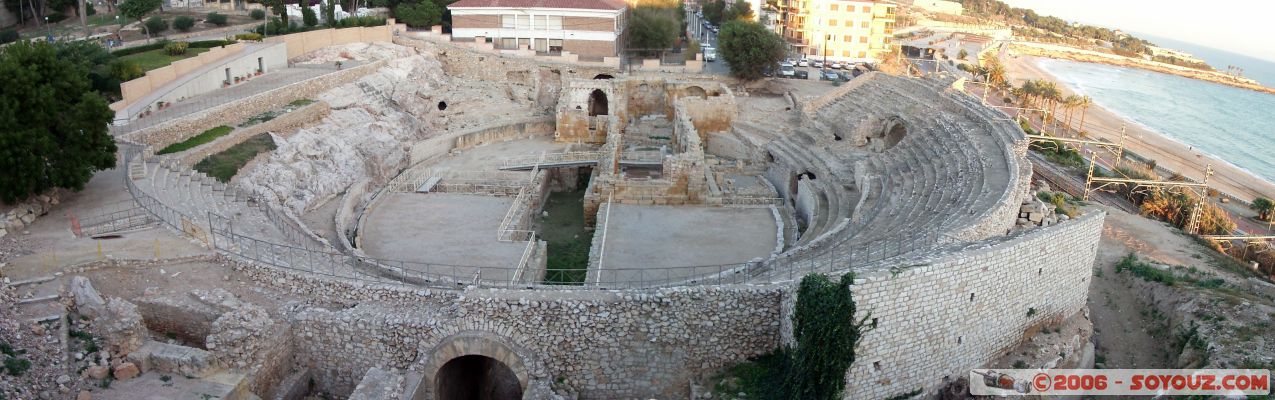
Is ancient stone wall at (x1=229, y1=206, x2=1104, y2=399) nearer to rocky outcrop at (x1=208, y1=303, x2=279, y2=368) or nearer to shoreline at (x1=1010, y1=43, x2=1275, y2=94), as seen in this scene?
rocky outcrop at (x1=208, y1=303, x2=279, y2=368)

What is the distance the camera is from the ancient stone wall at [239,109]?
999 inches

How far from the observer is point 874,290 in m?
13.0

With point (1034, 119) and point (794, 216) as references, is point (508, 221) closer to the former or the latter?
point (794, 216)

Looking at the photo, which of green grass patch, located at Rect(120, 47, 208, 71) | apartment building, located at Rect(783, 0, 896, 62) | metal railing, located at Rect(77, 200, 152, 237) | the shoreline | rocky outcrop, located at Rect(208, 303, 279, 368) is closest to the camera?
rocky outcrop, located at Rect(208, 303, 279, 368)

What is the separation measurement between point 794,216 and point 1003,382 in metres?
13.5

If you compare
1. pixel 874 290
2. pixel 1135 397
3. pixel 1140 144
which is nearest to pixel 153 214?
pixel 874 290

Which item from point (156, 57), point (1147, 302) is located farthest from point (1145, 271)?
point (156, 57)

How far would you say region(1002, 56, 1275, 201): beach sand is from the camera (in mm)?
43719

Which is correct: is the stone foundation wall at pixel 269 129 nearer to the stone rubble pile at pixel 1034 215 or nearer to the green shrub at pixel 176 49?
the green shrub at pixel 176 49

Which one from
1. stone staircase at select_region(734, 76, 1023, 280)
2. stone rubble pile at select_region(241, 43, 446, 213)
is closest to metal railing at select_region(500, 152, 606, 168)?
stone rubble pile at select_region(241, 43, 446, 213)

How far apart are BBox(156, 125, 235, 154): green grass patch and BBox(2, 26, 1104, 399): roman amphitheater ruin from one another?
31 centimetres

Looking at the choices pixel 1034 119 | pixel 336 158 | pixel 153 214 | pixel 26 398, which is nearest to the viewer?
pixel 26 398

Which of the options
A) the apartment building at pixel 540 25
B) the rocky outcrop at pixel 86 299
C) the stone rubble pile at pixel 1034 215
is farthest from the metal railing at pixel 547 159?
the rocky outcrop at pixel 86 299

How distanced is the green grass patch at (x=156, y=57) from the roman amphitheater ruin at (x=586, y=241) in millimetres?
4162
